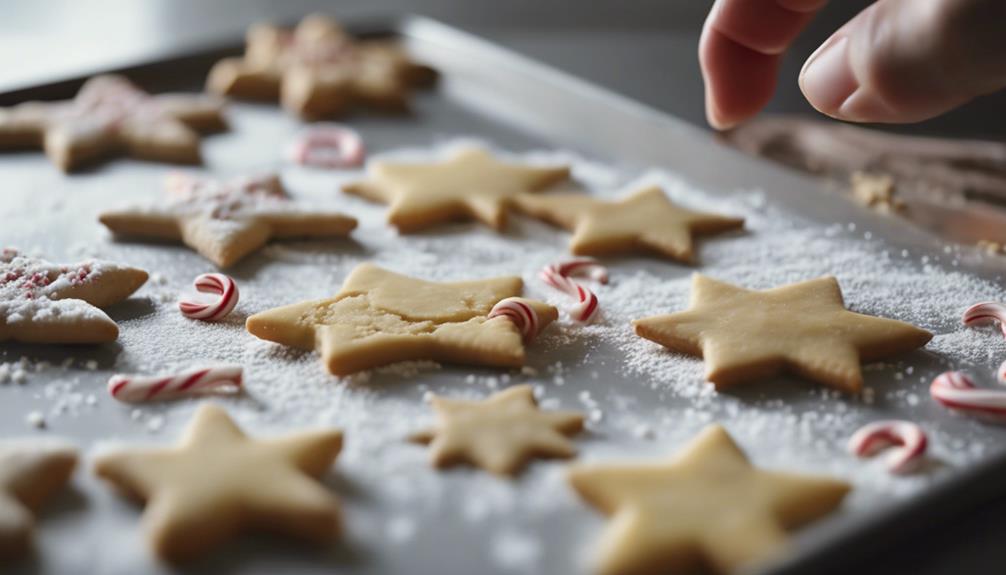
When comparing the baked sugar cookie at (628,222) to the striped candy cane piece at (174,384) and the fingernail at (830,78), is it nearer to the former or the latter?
the fingernail at (830,78)

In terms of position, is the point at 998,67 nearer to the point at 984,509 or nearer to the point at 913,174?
the point at 984,509

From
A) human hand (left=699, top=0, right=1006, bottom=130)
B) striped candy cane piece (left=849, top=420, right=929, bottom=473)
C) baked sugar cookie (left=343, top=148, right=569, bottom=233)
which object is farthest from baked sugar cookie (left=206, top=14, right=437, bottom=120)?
striped candy cane piece (left=849, top=420, right=929, bottom=473)

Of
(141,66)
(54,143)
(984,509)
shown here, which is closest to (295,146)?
(54,143)

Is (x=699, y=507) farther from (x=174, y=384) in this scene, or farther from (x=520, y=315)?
(x=174, y=384)

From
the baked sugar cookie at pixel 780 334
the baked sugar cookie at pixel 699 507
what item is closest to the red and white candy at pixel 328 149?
the baked sugar cookie at pixel 780 334

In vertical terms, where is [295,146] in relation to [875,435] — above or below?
below

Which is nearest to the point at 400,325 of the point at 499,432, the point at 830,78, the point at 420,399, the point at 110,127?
the point at 420,399
